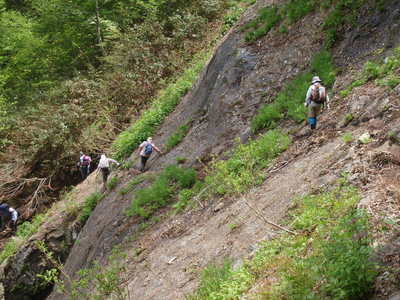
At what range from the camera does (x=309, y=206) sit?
628 centimetres

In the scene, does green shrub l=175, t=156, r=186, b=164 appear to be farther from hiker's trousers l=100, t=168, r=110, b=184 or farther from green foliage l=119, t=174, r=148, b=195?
hiker's trousers l=100, t=168, r=110, b=184

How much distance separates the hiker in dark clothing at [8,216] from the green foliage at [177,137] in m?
9.06

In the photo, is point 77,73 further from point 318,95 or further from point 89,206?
point 318,95

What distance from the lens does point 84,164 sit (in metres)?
18.7

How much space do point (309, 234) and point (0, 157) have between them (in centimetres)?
1809

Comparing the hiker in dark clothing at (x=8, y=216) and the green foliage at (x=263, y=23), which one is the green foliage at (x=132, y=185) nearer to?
the green foliage at (x=263, y=23)

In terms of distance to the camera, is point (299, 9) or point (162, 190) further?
point (299, 9)

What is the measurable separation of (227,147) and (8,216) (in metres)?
12.5

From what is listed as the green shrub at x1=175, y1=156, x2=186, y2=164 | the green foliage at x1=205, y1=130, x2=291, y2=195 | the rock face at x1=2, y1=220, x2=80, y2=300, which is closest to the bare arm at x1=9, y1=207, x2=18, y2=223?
the rock face at x1=2, y1=220, x2=80, y2=300

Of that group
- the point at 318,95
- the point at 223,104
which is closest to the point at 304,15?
the point at 223,104

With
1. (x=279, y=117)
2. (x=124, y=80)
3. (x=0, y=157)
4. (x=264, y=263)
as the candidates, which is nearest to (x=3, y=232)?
(x=0, y=157)

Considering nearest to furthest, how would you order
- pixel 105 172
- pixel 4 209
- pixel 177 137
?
pixel 177 137 → pixel 105 172 → pixel 4 209

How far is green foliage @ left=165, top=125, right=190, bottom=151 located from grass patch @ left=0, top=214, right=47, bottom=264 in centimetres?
676

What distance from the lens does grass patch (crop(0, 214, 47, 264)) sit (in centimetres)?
1745
